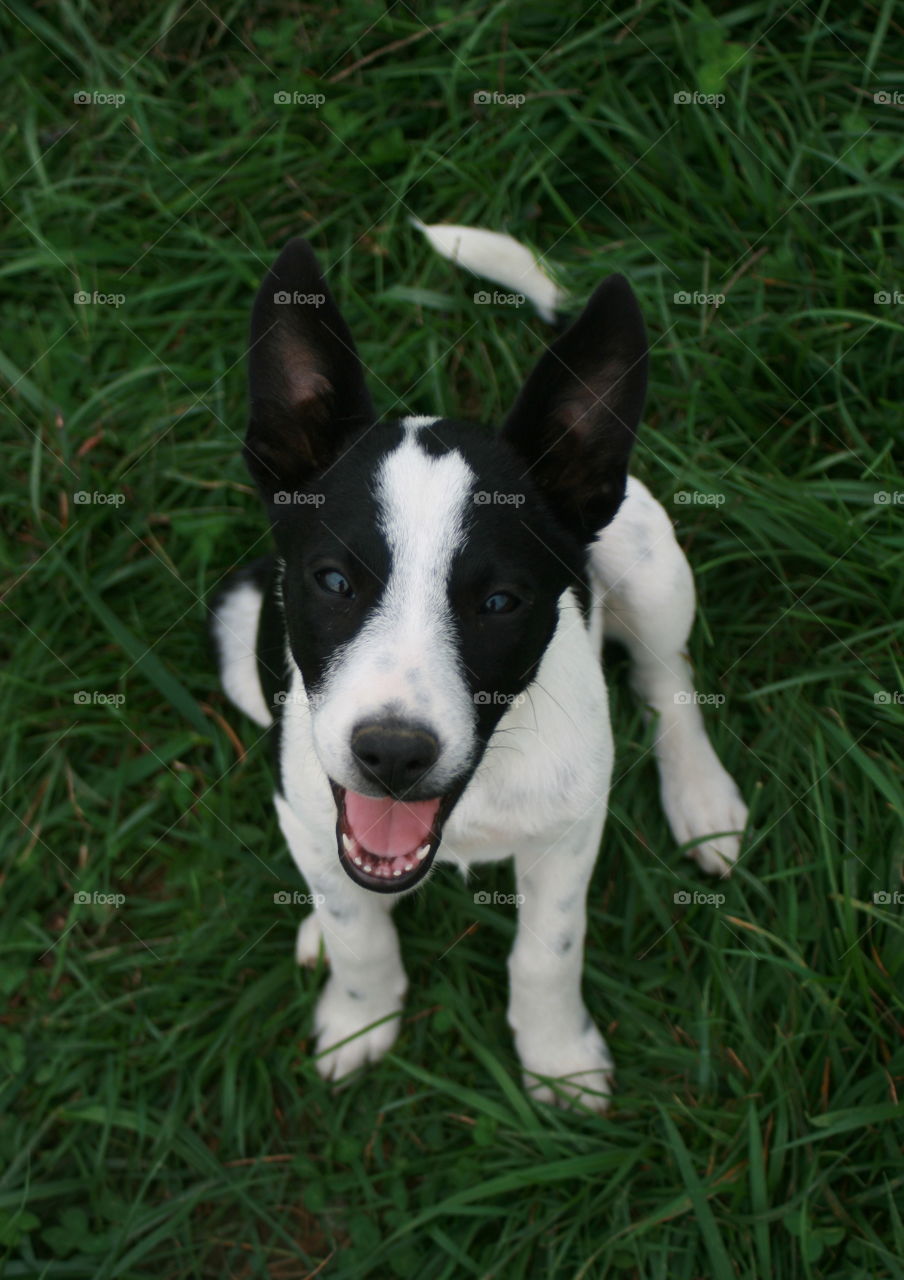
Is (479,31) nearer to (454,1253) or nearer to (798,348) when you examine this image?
(798,348)

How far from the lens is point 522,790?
307cm

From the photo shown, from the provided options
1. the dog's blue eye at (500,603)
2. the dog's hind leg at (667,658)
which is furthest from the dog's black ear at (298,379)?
the dog's hind leg at (667,658)

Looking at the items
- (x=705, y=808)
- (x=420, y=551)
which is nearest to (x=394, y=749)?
(x=420, y=551)

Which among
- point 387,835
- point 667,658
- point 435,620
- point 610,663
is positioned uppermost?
point 435,620

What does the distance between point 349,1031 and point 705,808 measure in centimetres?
141

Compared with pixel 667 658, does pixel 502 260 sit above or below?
above

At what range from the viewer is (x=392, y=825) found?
9.57ft

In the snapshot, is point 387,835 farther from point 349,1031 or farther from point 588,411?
point 349,1031

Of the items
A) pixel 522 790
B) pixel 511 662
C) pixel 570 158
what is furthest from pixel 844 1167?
pixel 570 158

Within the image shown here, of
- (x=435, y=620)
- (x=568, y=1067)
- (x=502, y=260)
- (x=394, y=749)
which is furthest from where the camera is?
(x=502, y=260)

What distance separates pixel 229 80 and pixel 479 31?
1.08 metres

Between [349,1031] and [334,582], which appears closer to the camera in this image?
[334,582]

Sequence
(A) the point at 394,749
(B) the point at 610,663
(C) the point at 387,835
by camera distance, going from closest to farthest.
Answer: (A) the point at 394,749, (C) the point at 387,835, (B) the point at 610,663

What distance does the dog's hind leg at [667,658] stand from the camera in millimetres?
3715
